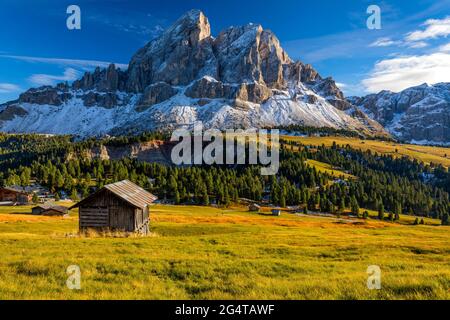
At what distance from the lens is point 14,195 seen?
133 meters

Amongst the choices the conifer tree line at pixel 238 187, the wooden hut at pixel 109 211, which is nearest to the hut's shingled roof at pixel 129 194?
the wooden hut at pixel 109 211

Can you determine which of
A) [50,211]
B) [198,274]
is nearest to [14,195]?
[50,211]

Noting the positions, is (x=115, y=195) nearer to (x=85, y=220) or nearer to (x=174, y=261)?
(x=85, y=220)

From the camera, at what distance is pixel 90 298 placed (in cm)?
1147

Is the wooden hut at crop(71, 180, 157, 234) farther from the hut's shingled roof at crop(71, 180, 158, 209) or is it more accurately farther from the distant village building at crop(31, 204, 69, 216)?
the distant village building at crop(31, 204, 69, 216)

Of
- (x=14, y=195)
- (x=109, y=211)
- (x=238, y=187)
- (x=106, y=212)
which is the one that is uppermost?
(x=109, y=211)

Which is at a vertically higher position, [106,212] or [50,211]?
[106,212]

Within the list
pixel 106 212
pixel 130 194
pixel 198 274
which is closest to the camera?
pixel 198 274

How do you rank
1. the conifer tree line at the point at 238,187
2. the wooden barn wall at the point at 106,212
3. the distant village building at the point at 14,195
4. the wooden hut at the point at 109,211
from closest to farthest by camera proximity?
the wooden hut at the point at 109,211 → the wooden barn wall at the point at 106,212 → the distant village building at the point at 14,195 → the conifer tree line at the point at 238,187

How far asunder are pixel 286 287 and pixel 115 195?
31428mm

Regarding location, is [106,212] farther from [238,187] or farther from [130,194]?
[238,187]

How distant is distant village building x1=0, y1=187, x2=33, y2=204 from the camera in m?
131

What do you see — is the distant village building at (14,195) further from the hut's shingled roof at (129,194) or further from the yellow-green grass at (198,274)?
the yellow-green grass at (198,274)

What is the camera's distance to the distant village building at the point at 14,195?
131m
